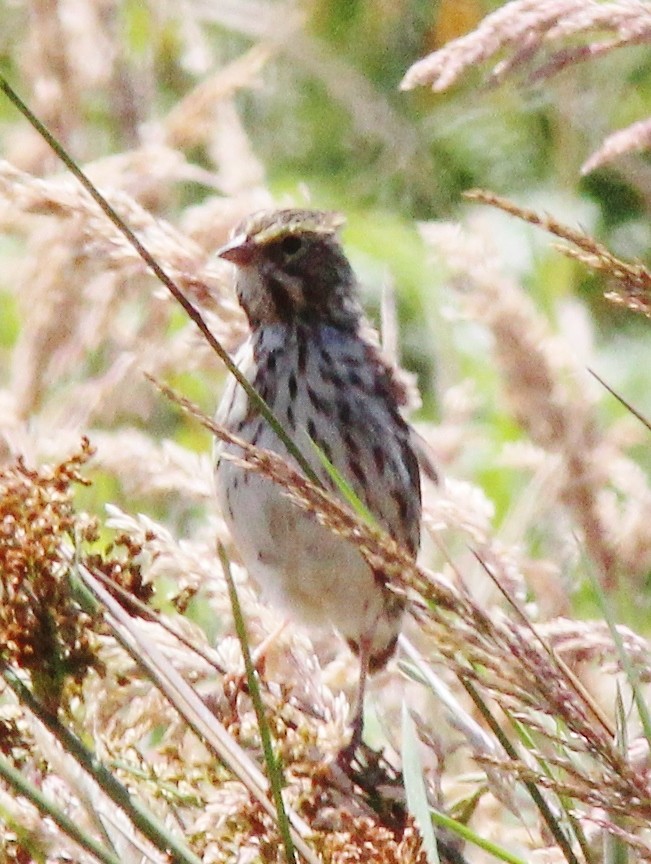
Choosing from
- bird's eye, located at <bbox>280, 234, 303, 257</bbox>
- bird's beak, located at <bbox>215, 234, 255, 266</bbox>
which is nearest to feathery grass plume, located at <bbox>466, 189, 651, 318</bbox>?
bird's beak, located at <bbox>215, 234, 255, 266</bbox>

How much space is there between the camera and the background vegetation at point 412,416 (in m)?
1.40

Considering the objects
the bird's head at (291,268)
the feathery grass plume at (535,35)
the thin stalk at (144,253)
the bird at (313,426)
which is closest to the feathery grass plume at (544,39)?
the feathery grass plume at (535,35)

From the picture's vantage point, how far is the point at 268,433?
2.59m

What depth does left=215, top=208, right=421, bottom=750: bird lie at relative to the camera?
2670mm

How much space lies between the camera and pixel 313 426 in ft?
8.86

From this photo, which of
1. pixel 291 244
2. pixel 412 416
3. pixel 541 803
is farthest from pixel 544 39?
pixel 412 416

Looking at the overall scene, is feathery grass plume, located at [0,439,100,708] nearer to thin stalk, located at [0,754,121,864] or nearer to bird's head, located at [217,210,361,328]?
thin stalk, located at [0,754,121,864]

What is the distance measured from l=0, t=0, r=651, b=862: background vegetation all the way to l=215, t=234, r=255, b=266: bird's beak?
6cm

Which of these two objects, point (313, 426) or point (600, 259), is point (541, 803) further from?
point (313, 426)

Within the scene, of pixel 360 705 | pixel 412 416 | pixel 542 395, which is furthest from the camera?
pixel 412 416

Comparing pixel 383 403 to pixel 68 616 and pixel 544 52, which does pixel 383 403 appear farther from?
pixel 68 616

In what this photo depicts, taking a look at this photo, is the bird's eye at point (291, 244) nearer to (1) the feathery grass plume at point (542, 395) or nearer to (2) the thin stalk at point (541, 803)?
(1) the feathery grass plume at point (542, 395)

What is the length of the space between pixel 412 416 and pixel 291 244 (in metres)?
1.19

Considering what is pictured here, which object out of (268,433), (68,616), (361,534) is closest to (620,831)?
(361,534)
